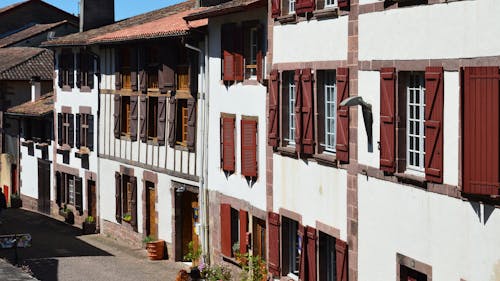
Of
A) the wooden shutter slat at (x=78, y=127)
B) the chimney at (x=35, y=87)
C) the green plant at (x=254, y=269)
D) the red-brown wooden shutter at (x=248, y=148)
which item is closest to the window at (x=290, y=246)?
the green plant at (x=254, y=269)

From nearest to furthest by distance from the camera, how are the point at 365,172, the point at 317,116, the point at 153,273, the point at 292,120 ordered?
1. the point at 365,172
2. the point at 317,116
3. the point at 292,120
4. the point at 153,273

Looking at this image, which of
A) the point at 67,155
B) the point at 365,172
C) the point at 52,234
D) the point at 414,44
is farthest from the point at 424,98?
the point at 67,155

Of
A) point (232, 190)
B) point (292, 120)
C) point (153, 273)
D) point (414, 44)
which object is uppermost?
point (414, 44)

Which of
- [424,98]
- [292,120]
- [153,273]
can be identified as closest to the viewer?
[424,98]

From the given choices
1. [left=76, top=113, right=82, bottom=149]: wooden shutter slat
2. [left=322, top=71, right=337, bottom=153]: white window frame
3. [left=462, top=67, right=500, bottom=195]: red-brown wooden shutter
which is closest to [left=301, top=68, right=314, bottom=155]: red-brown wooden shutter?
[left=322, top=71, right=337, bottom=153]: white window frame

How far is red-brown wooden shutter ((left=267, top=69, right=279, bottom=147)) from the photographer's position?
18.0 m

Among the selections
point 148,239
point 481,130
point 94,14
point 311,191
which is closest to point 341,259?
point 311,191

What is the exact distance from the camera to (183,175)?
24.2m

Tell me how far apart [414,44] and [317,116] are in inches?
144

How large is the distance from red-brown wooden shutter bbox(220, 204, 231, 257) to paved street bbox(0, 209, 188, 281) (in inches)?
96.0

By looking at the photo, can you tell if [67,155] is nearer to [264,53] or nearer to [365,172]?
[264,53]

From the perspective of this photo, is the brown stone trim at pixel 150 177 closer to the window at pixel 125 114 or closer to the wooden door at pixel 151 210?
the wooden door at pixel 151 210

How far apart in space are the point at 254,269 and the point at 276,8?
5.28 meters

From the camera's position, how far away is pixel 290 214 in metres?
17.8
